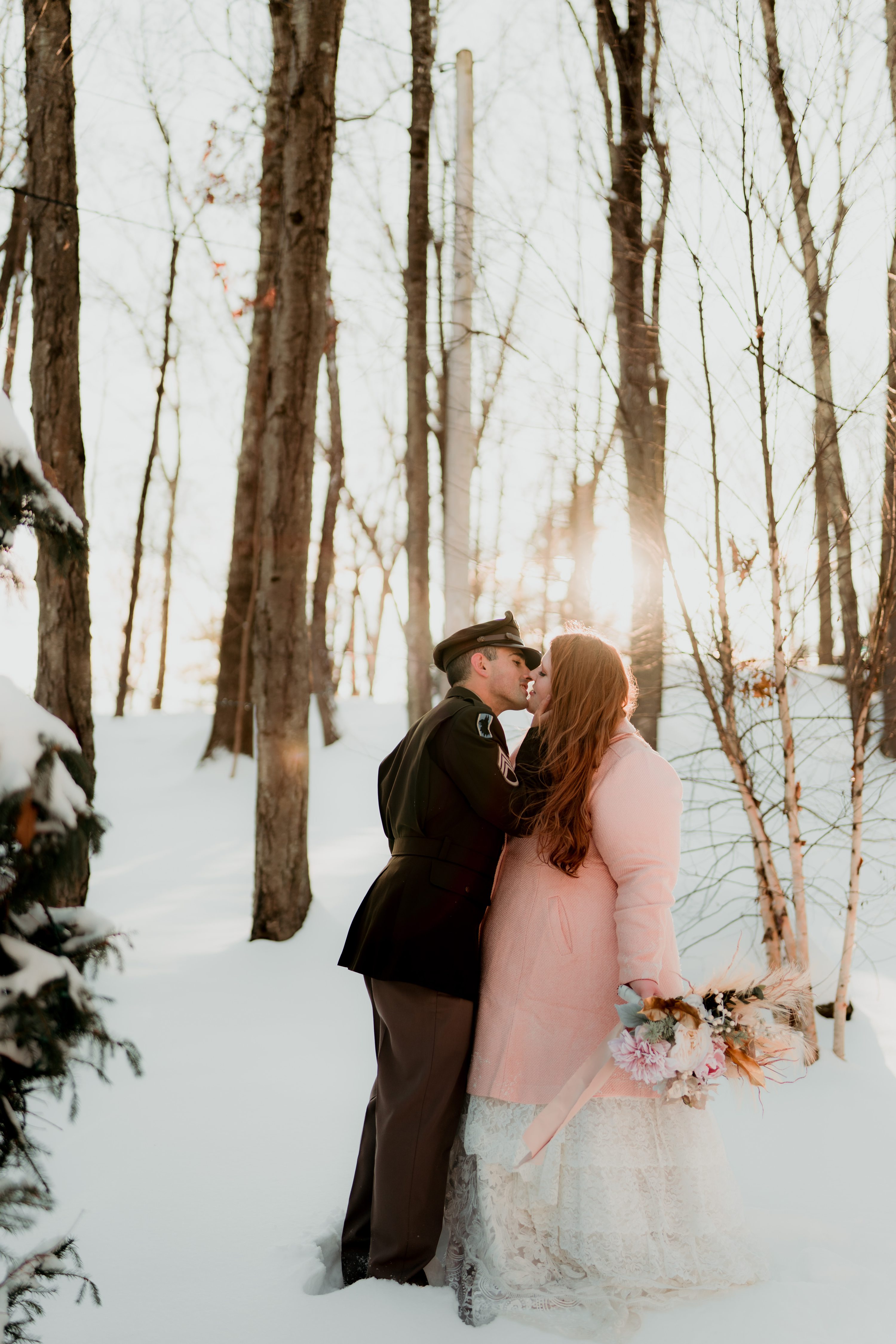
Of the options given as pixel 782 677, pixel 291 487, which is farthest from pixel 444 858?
pixel 291 487

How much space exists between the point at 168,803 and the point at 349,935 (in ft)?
26.8

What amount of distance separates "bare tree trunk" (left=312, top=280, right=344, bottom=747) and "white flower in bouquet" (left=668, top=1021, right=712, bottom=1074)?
10.2 m

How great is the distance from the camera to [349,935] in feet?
10.3

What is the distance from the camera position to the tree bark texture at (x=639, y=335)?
16.3 feet

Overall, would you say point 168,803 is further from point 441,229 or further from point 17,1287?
point 17,1287

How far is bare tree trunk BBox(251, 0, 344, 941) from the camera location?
6336 mm

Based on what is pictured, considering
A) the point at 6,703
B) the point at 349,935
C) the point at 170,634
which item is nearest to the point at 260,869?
the point at 349,935

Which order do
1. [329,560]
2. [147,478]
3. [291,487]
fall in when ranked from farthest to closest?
[147,478], [329,560], [291,487]

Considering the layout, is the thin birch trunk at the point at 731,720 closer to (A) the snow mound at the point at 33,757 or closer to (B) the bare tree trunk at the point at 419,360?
(A) the snow mound at the point at 33,757

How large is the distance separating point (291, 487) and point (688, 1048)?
4.71m

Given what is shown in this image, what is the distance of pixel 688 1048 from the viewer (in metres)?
2.55

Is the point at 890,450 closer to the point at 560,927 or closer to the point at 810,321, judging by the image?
the point at 810,321

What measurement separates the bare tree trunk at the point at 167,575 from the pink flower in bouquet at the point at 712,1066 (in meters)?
18.2

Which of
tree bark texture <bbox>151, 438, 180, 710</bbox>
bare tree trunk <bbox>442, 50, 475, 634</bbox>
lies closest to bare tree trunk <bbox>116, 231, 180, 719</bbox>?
tree bark texture <bbox>151, 438, 180, 710</bbox>
